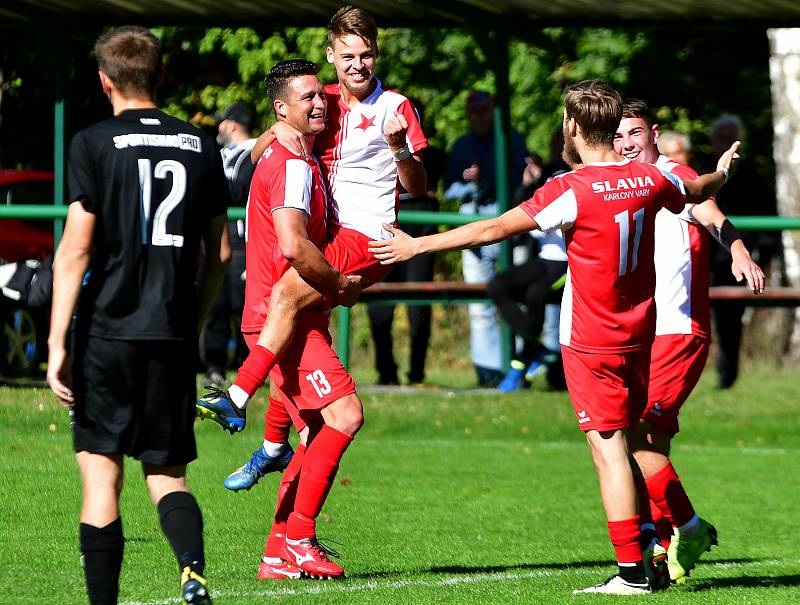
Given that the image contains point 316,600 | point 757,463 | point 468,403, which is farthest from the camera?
point 468,403

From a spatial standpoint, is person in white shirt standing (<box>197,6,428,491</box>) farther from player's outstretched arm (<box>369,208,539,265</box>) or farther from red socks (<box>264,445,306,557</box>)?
player's outstretched arm (<box>369,208,539,265</box>)

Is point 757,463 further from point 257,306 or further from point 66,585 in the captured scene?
point 66,585

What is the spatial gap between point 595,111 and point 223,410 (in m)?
1.98

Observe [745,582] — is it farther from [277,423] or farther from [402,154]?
[402,154]

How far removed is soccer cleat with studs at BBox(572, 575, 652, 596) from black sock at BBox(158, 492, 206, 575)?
182cm

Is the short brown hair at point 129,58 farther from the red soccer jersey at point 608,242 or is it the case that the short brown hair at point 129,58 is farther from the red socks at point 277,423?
the red socks at point 277,423

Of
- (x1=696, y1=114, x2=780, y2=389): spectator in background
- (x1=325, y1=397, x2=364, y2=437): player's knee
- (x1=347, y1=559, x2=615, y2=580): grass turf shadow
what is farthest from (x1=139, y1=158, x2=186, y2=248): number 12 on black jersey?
(x1=696, y1=114, x2=780, y2=389): spectator in background

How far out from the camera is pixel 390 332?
13.8 metres

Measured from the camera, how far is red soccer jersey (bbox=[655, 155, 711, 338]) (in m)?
7.35

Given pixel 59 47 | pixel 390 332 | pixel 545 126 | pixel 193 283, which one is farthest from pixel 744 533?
pixel 545 126

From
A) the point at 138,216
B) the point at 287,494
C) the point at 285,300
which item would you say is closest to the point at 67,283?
the point at 138,216

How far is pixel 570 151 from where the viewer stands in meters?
6.70

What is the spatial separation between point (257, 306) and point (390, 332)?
6685 mm

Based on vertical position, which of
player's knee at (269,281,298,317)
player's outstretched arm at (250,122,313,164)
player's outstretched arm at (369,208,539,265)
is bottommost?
player's knee at (269,281,298,317)
